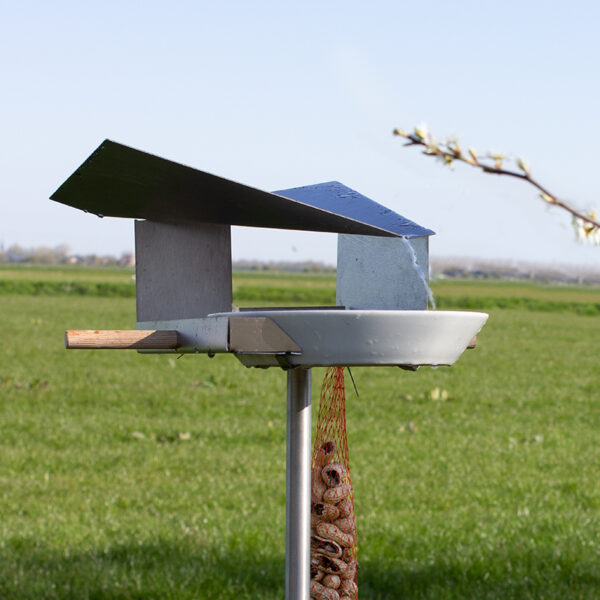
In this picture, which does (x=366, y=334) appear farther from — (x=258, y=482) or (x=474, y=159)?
(x=258, y=482)

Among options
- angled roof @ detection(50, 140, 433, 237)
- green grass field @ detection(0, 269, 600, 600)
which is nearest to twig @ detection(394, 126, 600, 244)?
angled roof @ detection(50, 140, 433, 237)

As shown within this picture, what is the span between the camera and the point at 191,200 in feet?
7.15

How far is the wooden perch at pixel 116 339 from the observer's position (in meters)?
2.04

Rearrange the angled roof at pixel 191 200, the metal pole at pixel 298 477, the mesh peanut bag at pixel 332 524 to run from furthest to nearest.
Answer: the mesh peanut bag at pixel 332 524 → the metal pole at pixel 298 477 → the angled roof at pixel 191 200

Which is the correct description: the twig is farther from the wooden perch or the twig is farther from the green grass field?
the green grass field

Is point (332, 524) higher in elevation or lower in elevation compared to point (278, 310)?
lower

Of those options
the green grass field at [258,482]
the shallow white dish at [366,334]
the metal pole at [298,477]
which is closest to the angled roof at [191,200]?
the shallow white dish at [366,334]

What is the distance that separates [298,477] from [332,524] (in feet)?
1.22

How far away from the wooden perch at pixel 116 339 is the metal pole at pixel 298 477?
342 millimetres

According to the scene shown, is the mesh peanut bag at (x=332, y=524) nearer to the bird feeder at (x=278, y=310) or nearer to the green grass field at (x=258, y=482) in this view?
the bird feeder at (x=278, y=310)

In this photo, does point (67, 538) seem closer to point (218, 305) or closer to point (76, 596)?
point (76, 596)

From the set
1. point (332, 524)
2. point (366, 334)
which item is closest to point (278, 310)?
point (366, 334)

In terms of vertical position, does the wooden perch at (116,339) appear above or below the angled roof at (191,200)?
below

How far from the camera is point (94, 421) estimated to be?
787cm
